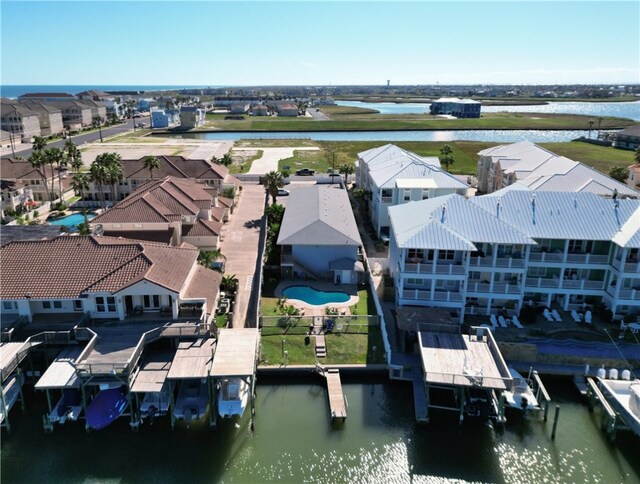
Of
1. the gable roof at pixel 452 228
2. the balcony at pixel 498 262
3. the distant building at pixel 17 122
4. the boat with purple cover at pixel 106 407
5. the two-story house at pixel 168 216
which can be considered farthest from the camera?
the distant building at pixel 17 122

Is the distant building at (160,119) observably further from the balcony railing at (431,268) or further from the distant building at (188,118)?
the balcony railing at (431,268)

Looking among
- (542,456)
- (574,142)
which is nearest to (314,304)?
(542,456)

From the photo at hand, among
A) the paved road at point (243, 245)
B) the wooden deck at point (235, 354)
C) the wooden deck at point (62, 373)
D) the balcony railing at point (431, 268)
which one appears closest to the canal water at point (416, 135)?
the paved road at point (243, 245)

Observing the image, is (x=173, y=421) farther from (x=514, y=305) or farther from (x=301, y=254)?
(x=514, y=305)

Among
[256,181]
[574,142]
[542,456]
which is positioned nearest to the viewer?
[542,456]

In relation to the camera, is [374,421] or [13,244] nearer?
[374,421]

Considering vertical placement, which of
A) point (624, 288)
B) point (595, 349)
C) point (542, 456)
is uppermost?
point (624, 288)
